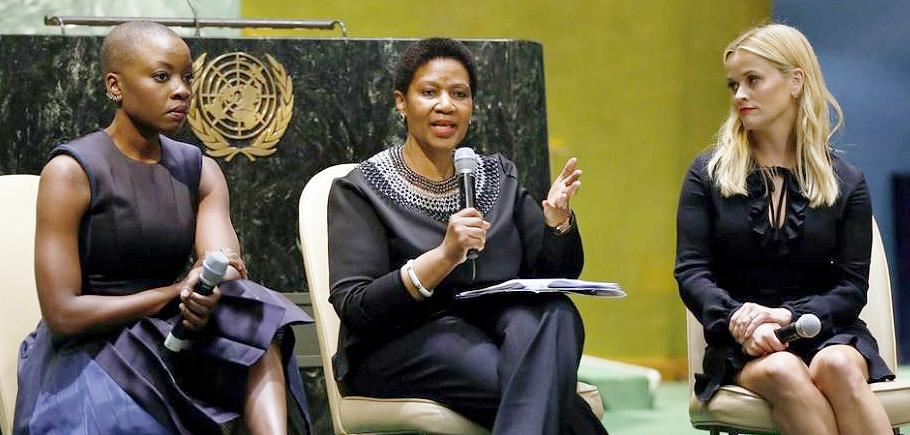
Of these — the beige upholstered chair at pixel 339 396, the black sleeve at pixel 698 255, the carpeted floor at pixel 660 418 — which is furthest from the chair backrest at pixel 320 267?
the carpeted floor at pixel 660 418

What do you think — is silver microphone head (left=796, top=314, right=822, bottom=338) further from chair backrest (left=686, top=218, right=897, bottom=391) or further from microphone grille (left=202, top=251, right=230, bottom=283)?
microphone grille (left=202, top=251, right=230, bottom=283)

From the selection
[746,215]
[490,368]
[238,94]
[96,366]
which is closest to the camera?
[96,366]

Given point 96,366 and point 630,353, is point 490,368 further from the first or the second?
point 630,353

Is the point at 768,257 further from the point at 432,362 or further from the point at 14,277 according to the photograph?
the point at 14,277

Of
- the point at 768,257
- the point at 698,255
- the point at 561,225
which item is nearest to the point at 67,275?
the point at 561,225

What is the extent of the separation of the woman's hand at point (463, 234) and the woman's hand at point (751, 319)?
0.73 m

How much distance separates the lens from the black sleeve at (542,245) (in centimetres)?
331

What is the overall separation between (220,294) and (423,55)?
2.91 feet

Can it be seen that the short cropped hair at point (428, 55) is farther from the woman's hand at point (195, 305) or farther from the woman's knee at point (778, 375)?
the woman's knee at point (778, 375)

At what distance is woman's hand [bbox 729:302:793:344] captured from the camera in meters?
3.30

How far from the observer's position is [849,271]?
3.49 m

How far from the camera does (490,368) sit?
3.07m

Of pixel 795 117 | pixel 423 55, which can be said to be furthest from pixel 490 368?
pixel 795 117

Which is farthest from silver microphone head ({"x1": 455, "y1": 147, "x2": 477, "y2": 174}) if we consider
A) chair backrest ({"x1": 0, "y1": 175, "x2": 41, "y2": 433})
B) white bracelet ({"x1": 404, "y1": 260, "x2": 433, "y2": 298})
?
chair backrest ({"x1": 0, "y1": 175, "x2": 41, "y2": 433})
